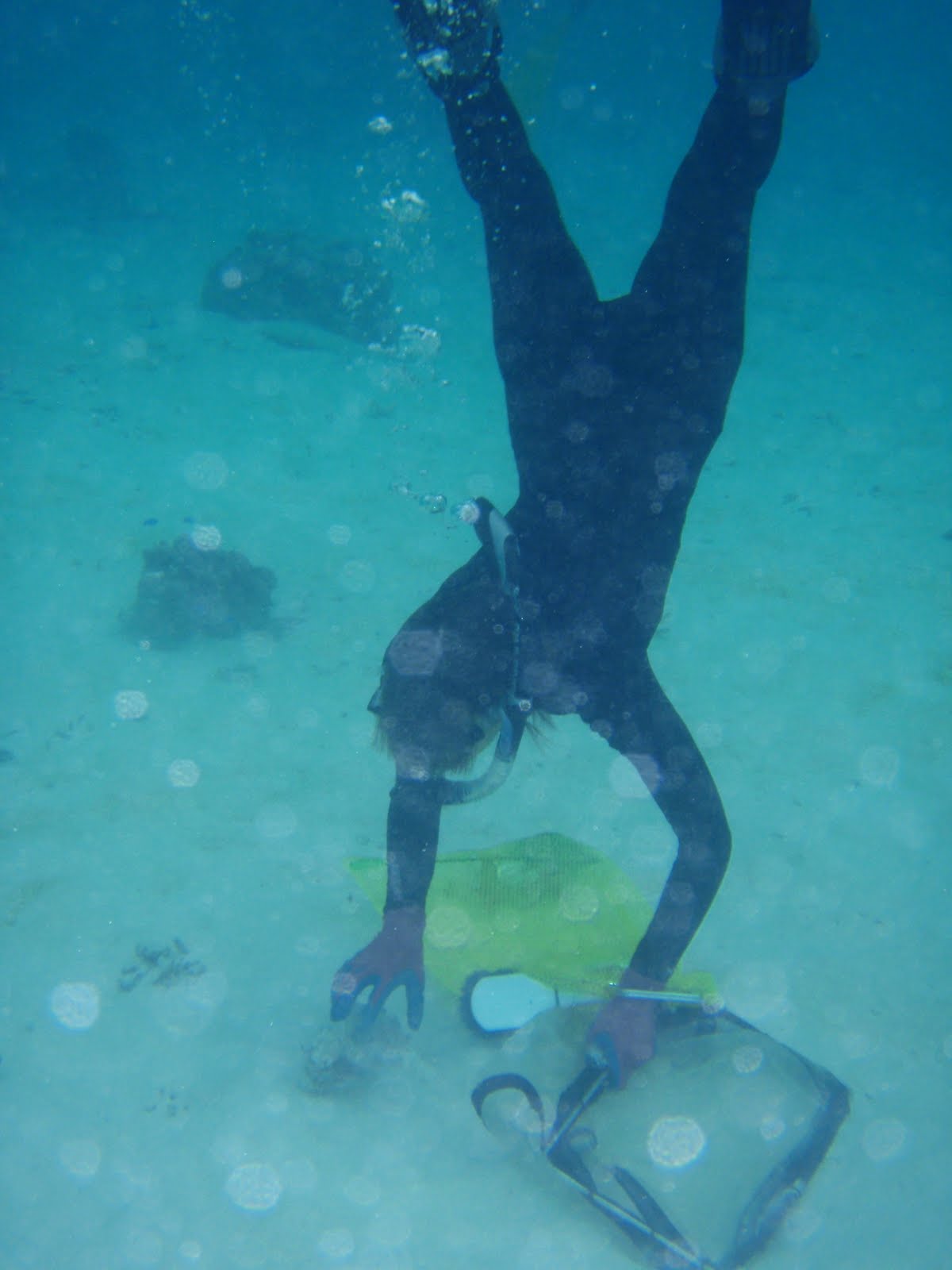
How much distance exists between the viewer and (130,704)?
5695 millimetres

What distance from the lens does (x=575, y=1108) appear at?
116 inches

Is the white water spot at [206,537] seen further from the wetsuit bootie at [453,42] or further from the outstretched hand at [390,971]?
the wetsuit bootie at [453,42]

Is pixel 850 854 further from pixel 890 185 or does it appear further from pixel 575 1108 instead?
pixel 890 185

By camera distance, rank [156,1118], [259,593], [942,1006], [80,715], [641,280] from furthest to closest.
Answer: [259,593] → [80,715] → [942,1006] → [156,1118] → [641,280]

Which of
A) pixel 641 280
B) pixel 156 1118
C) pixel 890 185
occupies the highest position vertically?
pixel 890 185

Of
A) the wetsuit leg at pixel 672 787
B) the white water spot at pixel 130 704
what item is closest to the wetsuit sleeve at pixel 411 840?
the wetsuit leg at pixel 672 787

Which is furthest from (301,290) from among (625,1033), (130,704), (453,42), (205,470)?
(625,1033)

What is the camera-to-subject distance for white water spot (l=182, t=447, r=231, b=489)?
9.00 meters

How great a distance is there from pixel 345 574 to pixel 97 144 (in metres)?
21.3

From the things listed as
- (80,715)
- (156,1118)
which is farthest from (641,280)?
A: (80,715)

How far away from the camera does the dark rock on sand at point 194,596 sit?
6551 mm

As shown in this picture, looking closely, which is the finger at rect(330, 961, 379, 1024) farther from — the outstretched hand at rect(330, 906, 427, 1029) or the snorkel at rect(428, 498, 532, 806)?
the snorkel at rect(428, 498, 532, 806)

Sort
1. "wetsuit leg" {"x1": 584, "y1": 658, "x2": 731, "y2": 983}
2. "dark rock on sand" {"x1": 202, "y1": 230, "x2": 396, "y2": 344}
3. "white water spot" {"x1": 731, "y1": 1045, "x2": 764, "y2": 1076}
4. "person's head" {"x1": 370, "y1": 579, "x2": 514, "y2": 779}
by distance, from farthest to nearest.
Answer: "dark rock on sand" {"x1": 202, "y1": 230, "x2": 396, "y2": 344}, "white water spot" {"x1": 731, "y1": 1045, "x2": 764, "y2": 1076}, "wetsuit leg" {"x1": 584, "y1": 658, "x2": 731, "y2": 983}, "person's head" {"x1": 370, "y1": 579, "x2": 514, "y2": 779}

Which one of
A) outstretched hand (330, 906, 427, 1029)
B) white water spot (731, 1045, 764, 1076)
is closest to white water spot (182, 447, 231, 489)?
outstretched hand (330, 906, 427, 1029)
